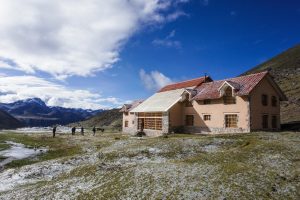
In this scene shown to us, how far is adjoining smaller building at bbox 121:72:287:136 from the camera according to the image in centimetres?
5447

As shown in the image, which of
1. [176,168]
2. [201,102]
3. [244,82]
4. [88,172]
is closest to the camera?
[176,168]

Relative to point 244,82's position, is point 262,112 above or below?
below

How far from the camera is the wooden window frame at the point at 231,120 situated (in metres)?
55.3

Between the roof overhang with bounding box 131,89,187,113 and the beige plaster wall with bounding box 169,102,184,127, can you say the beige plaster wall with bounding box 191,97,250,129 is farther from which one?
the roof overhang with bounding box 131,89,187,113

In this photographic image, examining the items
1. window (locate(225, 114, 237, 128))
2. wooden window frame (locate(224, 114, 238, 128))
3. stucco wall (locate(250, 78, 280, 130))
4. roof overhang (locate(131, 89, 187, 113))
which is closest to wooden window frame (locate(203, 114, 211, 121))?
wooden window frame (locate(224, 114, 238, 128))

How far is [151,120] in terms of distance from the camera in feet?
233

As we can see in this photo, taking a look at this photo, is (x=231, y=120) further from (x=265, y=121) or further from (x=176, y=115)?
(x=176, y=115)

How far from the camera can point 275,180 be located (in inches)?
832

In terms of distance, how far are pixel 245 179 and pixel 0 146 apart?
46.3 metres

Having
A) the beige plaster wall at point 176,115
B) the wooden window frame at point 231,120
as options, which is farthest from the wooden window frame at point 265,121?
the beige plaster wall at point 176,115

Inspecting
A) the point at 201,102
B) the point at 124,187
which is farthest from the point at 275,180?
the point at 201,102

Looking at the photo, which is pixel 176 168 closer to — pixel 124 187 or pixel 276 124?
pixel 124 187

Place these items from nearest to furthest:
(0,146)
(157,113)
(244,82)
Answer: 1. (0,146)
2. (244,82)
3. (157,113)

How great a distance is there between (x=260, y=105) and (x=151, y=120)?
25.1m
